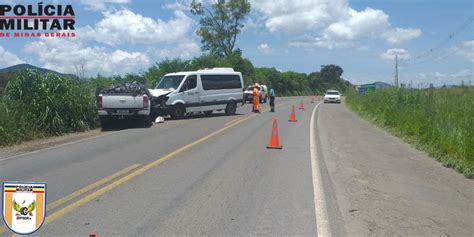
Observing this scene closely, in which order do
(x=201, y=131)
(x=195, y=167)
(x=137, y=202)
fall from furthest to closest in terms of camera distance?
(x=201, y=131) → (x=195, y=167) → (x=137, y=202)

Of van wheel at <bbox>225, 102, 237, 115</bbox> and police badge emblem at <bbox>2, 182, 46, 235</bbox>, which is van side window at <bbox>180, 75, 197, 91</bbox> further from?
police badge emblem at <bbox>2, 182, 46, 235</bbox>

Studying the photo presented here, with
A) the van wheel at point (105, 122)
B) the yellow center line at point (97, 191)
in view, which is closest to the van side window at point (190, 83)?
the van wheel at point (105, 122)

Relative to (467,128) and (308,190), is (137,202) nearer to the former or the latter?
(308,190)

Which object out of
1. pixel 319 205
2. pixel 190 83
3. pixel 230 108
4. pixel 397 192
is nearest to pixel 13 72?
pixel 190 83

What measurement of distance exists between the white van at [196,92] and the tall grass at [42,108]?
3.99m

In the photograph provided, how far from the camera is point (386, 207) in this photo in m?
7.33

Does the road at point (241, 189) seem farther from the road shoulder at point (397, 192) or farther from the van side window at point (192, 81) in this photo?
the van side window at point (192, 81)

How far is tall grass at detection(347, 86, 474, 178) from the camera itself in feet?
37.7

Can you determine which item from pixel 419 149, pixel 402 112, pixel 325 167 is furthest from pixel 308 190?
pixel 402 112

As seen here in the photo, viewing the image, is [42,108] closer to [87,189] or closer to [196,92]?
[196,92]

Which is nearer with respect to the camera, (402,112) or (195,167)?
(195,167)

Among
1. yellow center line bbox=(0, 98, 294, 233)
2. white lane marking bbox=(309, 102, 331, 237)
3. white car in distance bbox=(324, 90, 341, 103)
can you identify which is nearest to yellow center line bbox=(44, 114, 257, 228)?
yellow center line bbox=(0, 98, 294, 233)

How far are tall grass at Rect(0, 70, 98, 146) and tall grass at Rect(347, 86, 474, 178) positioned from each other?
11804 millimetres

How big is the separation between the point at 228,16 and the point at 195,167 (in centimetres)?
6853
